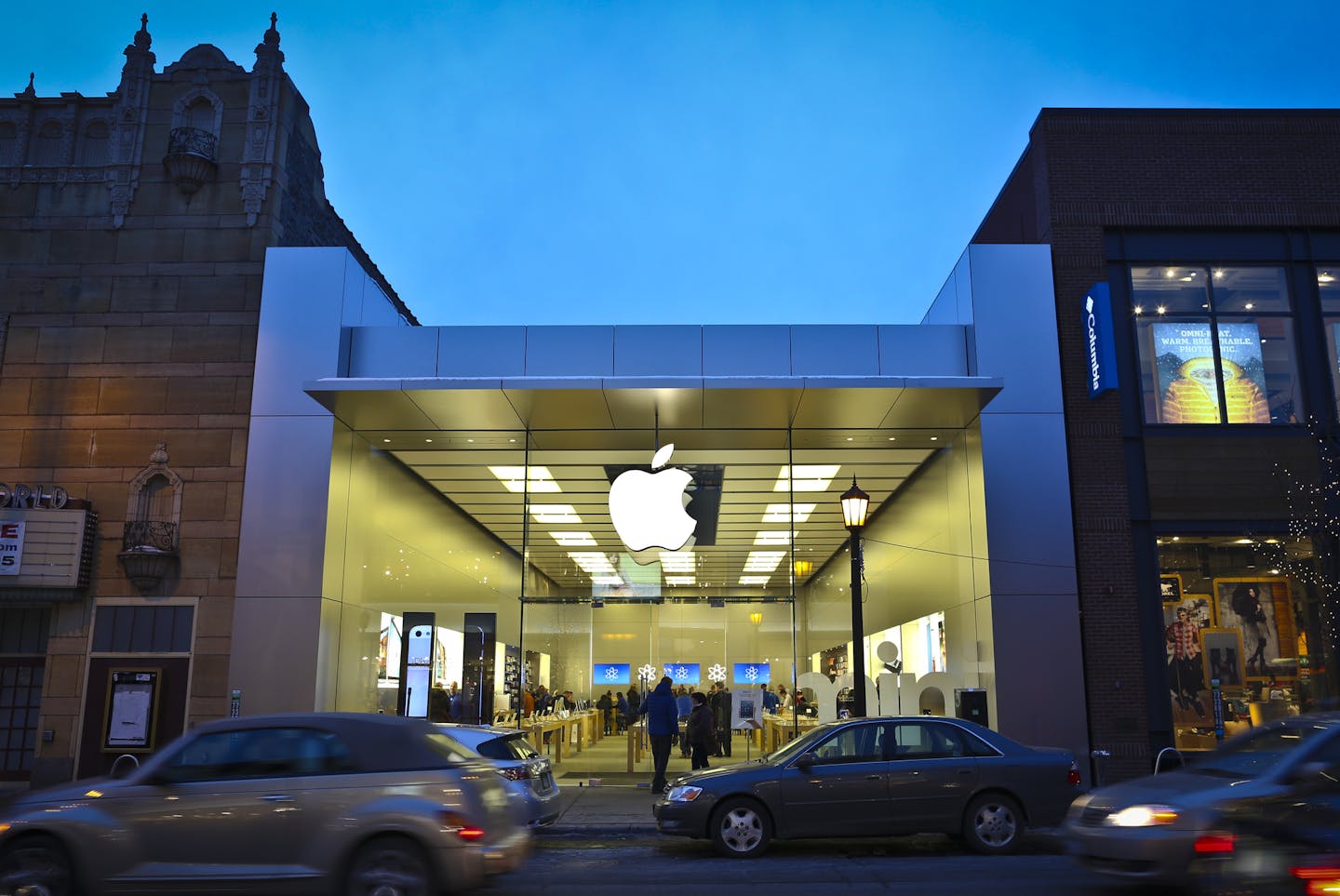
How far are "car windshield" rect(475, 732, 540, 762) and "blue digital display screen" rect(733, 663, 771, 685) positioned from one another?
7.03 metres

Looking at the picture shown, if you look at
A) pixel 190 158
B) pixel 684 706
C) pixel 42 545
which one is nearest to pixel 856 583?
pixel 684 706

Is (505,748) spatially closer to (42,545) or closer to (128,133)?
(42,545)

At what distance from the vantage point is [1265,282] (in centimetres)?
1869

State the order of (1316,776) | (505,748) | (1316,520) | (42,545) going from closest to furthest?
(1316,776) < (505,748) < (42,545) < (1316,520)

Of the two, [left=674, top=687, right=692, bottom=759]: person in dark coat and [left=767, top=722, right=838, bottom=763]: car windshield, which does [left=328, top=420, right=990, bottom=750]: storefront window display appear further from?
[left=767, top=722, right=838, bottom=763]: car windshield

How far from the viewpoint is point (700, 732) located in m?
17.3

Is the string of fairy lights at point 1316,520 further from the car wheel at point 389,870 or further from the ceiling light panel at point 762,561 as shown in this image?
the car wheel at point 389,870

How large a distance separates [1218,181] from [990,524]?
789 cm

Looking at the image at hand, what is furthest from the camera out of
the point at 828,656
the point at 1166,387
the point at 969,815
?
the point at 828,656

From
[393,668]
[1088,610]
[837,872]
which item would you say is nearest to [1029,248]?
[1088,610]

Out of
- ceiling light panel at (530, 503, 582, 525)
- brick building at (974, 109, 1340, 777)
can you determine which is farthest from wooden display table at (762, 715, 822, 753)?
ceiling light panel at (530, 503, 582, 525)

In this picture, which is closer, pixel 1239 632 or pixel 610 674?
pixel 1239 632

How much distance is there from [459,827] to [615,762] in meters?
11.9

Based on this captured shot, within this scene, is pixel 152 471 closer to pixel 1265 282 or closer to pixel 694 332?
pixel 694 332
